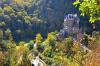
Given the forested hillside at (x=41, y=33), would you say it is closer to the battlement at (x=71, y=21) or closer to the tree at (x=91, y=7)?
the battlement at (x=71, y=21)

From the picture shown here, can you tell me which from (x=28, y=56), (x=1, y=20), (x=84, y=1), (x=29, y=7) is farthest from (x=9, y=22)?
(x=84, y=1)

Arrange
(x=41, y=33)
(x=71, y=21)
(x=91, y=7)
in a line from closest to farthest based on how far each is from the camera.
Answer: (x=91, y=7) → (x=41, y=33) → (x=71, y=21)

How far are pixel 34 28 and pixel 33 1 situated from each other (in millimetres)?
7557

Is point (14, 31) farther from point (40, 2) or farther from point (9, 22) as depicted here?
point (40, 2)

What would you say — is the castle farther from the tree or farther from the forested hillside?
the tree

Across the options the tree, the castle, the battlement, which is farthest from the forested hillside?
the tree

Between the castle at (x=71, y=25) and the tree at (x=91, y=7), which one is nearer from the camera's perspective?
the tree at (x=91, y=7)

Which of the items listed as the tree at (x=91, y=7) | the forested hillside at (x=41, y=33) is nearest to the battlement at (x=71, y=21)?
the forested hillside at (x=41, y=33)

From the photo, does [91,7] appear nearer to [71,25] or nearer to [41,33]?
[41,33]

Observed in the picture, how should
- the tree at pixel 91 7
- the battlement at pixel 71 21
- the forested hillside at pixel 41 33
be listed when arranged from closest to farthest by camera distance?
the tree at pixel 91 7 < the forested hillside at pixel 41 33 < the battlement at pixel 71 21

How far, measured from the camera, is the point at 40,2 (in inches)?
2114

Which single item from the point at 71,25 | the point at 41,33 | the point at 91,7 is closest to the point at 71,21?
the point at 71,25

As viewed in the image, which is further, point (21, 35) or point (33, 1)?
point (33, 1)

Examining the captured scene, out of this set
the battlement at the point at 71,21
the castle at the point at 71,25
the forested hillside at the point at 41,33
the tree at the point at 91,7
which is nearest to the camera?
the tree at the point at 91,7
